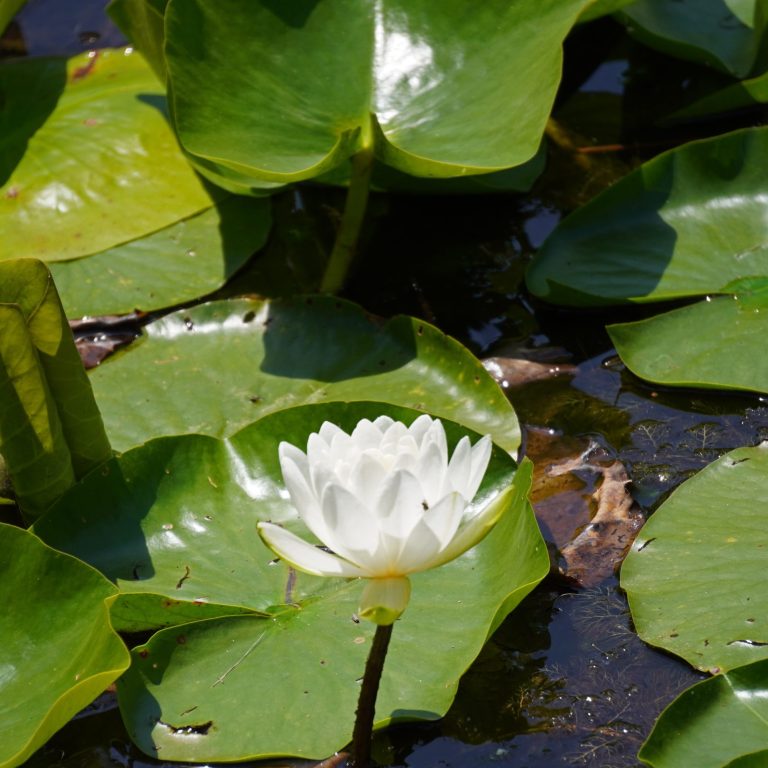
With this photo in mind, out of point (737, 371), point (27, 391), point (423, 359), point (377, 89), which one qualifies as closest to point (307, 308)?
point (423, 359)

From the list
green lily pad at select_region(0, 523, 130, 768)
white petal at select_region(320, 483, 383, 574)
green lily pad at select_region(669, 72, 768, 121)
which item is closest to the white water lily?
white petal at select_region(320, 483, 383, 574)

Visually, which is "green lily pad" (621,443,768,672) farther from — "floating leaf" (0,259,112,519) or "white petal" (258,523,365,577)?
"floating leaf" (0,259,112,519)

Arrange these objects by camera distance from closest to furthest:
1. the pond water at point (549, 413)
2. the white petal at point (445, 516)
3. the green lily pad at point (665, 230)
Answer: the white petal at point (445, 516) < the pond water at point (549, 413) < the green lily pad at point (665, 230)

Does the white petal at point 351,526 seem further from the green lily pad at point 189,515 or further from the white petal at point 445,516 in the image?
the green lily pad at point 189,515

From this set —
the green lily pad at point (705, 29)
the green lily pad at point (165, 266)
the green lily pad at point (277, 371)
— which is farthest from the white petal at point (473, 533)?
the green lily pad at point (705, 29)

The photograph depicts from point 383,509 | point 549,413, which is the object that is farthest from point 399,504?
point 549,413
